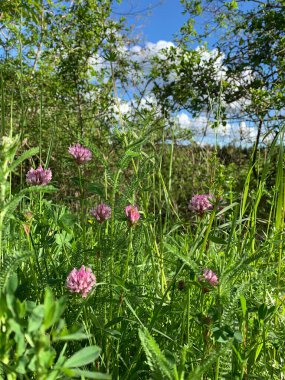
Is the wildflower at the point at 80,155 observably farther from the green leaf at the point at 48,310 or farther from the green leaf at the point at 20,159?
the green leaf at the point at 48,310

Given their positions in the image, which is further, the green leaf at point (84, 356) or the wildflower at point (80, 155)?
the wildflower at point (80, 155)

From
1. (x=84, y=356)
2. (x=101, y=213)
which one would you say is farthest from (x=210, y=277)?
(x=84, y=356)

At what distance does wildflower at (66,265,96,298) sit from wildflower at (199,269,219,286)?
204 mm

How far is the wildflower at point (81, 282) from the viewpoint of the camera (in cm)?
84

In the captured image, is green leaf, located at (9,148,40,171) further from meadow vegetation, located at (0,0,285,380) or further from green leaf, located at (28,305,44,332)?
green leaf, located at (28,305,44,332)

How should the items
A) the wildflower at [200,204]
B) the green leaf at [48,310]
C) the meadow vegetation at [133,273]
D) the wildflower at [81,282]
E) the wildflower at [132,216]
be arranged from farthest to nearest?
the wildflower at [200,204], the wildflower at [132,216], the wildflower at [81,282], the meadow vegetation at [133,273], the green leaf at [48,310]

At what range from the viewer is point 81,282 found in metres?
0.84

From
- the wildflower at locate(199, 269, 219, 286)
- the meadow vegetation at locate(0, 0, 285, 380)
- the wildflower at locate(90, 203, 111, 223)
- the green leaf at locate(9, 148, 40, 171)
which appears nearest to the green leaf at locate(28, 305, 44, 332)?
the meadow vegetation at locate(0, 0, 285, 380)

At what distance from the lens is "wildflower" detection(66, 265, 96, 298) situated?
0.84 m

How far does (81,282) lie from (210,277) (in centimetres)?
25

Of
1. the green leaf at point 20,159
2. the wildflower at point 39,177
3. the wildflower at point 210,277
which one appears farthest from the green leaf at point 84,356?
the wildflower at point 39,177

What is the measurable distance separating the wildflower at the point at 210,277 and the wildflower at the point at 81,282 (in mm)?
204

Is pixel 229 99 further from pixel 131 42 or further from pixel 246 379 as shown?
pixel 246 379

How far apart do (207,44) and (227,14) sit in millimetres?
Answer: 450
